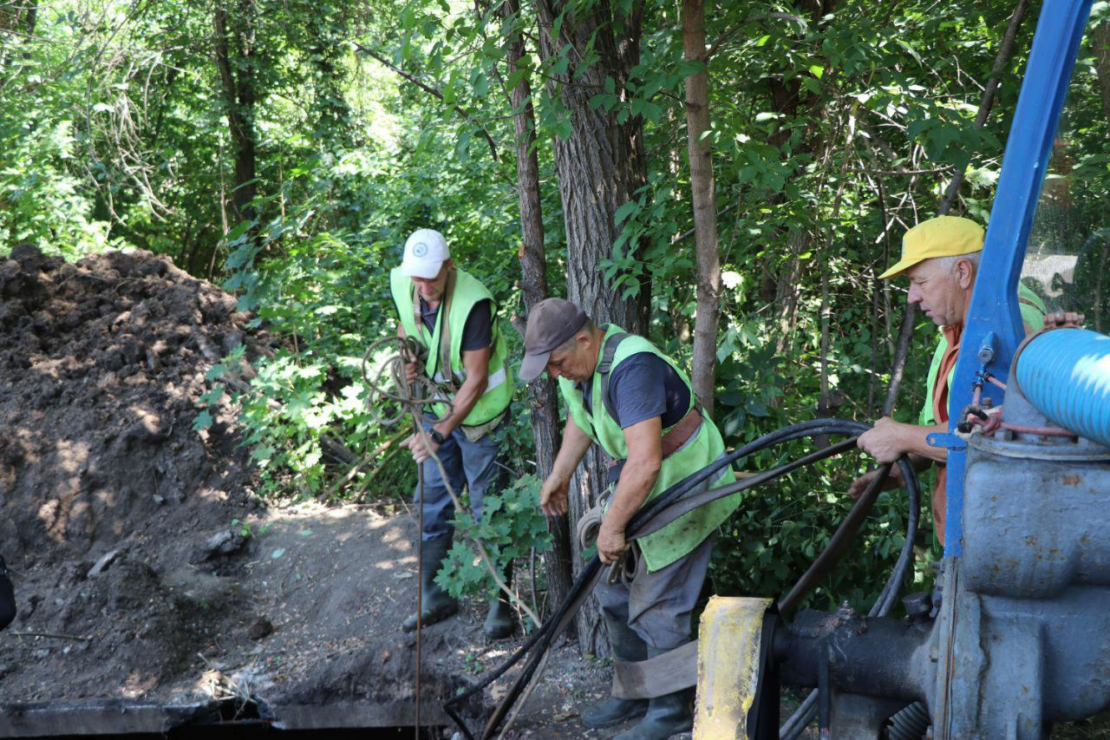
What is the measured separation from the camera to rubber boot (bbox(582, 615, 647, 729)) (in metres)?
4.01

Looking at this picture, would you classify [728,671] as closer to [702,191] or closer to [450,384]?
[702,191]

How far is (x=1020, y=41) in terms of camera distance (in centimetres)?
418

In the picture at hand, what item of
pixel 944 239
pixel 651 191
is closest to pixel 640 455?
pixel 944 239

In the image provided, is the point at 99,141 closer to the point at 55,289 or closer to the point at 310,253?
the point at 55,289

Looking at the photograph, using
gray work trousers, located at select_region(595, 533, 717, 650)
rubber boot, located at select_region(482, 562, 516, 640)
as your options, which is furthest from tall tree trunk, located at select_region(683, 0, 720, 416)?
rubber boot, located at select_region(482, 562, 516, 640)

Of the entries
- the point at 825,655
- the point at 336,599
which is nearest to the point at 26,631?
the point at 336,599

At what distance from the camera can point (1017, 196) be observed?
185cm

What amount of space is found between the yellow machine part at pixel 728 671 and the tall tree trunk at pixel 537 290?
2.47 metres

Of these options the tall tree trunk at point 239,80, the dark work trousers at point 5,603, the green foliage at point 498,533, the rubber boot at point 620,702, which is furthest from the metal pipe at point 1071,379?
the tall tree trunk at point 239,80

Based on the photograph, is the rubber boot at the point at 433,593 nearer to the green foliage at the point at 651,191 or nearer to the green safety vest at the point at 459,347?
the green foliage at the point at 651,191

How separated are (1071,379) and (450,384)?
363 centimetres

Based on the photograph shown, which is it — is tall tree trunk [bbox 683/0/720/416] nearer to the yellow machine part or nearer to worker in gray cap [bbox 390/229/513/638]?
worker in gray cap [bbox 390/229/513/638]

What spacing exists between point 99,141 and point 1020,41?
366 inches

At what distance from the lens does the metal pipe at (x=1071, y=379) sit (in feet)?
4.78
